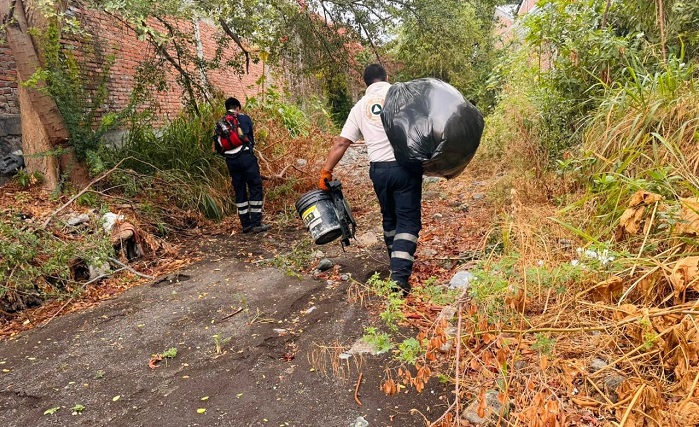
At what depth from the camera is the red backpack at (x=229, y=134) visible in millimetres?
5168

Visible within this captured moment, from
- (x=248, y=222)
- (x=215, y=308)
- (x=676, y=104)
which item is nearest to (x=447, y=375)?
(x=215, y=308)

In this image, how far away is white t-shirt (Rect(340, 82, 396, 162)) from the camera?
3188mm

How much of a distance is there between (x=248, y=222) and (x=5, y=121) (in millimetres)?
3024

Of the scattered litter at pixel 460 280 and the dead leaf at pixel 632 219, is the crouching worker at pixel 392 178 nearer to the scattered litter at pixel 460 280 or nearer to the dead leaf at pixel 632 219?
the scattered litter at pixel 460 280

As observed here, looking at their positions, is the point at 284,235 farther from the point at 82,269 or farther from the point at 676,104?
the point at 676,104

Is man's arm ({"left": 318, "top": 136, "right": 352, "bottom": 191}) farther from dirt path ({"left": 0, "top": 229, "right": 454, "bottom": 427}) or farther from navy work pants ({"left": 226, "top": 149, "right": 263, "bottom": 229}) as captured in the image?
navy work pants ({"left": 226, "top": 149, "right": 263, "bottom": 229})

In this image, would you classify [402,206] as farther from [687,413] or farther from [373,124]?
[687,413]

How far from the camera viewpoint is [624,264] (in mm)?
2264

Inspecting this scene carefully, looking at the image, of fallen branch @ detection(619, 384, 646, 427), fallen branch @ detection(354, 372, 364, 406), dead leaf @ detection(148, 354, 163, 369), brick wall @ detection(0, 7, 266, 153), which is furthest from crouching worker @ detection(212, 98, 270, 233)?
fallen branch @ detection(619, 384, 646, 427)

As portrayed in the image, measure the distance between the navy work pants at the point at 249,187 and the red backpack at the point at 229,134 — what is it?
0.14 metres

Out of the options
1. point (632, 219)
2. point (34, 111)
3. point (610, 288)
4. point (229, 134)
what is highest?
point (34, 111)

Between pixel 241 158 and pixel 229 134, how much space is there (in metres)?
0.31

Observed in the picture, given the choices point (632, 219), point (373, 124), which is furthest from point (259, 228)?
point (632, 219)

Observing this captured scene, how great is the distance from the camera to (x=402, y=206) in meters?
3.19
